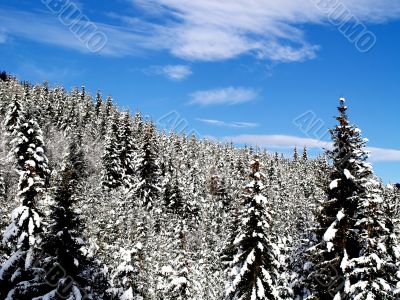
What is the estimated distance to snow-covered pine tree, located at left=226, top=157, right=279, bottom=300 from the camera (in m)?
24.3

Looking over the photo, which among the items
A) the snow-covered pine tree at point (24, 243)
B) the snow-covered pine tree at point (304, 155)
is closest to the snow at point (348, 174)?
the snow-covered pine tree at point (24, 243)

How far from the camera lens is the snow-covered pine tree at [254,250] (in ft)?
79.7

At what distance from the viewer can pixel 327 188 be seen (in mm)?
20625

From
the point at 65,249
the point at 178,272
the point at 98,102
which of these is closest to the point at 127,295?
the point at 178,272

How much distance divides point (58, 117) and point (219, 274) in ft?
239

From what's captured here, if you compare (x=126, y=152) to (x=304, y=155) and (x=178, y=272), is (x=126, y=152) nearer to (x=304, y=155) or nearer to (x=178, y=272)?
(x=178, y=272)

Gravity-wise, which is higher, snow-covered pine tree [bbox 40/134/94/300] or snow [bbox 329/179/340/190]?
snow [bbox 329/179/340/190]

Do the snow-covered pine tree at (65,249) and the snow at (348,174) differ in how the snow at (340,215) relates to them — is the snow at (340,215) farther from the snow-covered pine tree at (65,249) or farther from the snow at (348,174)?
the snow-covered pine tree at (65,249)

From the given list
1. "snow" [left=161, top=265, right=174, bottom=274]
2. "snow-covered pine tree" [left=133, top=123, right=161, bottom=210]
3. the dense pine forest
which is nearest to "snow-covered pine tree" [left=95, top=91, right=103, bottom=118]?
the dense pine forest

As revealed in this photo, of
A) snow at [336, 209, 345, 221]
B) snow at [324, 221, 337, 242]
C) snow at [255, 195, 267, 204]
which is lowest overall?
snow at [324, 221, 337, 242]

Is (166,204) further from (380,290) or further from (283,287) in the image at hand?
(380,290)

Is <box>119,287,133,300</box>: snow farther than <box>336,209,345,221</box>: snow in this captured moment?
Yes

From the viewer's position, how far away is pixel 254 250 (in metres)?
24.6

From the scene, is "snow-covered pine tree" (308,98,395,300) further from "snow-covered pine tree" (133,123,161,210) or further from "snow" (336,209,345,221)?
"snow-covered pine tree" (133,123,161,210)
